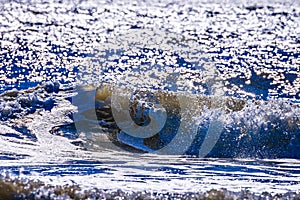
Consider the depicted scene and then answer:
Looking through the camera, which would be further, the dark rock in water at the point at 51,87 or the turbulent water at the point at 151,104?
the dark rock in water at the point at 51,87

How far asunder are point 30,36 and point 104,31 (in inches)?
65.4

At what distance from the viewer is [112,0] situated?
20.3m

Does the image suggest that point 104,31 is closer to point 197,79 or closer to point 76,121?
point 197,79

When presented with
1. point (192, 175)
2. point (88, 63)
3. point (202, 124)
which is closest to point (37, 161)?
point (192, 175)

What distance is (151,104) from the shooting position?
9.05m

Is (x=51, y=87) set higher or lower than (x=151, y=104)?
higher

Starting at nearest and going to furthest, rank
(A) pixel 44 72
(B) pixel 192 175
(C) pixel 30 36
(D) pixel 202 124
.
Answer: (B) pixel 192 175
(D) pixel 202 124
(A) pixel 44 72
(C) pixel 30 36

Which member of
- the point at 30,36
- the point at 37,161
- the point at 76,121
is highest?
the point at 30,36

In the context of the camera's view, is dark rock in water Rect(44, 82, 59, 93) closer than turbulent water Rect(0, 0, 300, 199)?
No

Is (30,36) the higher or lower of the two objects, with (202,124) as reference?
higher

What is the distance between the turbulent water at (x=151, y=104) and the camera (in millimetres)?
6656

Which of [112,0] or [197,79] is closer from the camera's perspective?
[197,79]

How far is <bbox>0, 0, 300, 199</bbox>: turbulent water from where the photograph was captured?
666 centimetres

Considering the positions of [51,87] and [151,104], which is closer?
[151,104]
